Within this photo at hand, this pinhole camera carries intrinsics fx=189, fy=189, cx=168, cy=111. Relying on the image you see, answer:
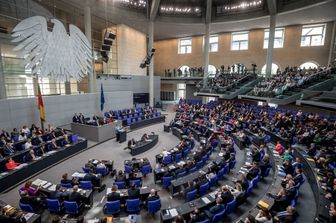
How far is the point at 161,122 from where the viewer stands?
66.4ft

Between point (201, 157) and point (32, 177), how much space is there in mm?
7875

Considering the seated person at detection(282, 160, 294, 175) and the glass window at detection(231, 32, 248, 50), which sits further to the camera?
the glass window at detection(231, 32, 248, 50)

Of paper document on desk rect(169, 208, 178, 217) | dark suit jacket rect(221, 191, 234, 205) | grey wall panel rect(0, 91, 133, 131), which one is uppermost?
grey wall panel rect(0, 91, 133, 131)

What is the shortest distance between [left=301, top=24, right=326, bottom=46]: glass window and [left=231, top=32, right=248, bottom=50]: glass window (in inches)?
266

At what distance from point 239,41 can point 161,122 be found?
1769cm

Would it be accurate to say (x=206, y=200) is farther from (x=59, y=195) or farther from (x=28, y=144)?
(x=28, y=144)

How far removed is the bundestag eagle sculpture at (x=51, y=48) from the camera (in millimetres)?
10812

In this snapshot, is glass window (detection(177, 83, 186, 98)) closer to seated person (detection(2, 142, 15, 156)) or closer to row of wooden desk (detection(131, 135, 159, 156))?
row of wooden desk (detection(131, 135, 159, 156))

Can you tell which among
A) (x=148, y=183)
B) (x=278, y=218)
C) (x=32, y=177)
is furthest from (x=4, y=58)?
(x=278, y=218)

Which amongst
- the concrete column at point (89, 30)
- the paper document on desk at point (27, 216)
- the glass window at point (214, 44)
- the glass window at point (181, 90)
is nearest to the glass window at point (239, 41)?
the glass window at point (214, 44)

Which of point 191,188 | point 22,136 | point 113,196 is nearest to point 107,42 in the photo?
point 22,136

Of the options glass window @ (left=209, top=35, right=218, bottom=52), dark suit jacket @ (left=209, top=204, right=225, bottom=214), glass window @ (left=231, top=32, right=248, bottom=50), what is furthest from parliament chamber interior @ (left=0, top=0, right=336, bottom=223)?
glass window @ (left=209, top=35, right=218, bottom=52)

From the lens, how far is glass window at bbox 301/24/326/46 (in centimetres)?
2193

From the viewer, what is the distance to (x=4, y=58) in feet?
43.6
